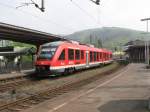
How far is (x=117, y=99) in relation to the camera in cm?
1633

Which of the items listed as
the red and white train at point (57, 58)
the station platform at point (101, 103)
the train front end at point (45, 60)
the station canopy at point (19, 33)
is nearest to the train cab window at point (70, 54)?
the red and white train at point (57, 58)

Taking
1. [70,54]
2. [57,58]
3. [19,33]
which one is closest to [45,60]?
[57,58]

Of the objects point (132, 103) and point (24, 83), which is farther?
point (24, 83)

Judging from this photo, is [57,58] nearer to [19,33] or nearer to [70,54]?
[70,54]

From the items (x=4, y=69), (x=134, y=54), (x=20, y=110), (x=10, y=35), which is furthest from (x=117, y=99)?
(x=134, y=54)

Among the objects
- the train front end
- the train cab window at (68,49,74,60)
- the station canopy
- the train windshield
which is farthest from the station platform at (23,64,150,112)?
the station canopy

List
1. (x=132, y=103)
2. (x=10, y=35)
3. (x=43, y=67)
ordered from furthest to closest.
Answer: (x=10, y=35)
(x=43, y=67)
(x=132, y=103)

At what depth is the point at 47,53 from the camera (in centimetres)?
2905

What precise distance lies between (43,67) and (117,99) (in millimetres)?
13002

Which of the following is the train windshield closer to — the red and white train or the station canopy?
the red and white train

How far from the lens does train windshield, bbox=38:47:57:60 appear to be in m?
28.6

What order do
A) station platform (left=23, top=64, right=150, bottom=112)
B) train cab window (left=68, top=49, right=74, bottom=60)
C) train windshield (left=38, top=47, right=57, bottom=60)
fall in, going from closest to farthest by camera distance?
station platform (left=23, top=64, right=150, bottom=112), train windshield (left=38, top=47, right=57, bottom=60), train cab window (left=68, top=49, right=74, bottom=60)

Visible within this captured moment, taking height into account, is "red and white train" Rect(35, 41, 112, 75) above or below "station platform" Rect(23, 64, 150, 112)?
above

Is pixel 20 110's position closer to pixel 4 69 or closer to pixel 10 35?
pixel 10 35
